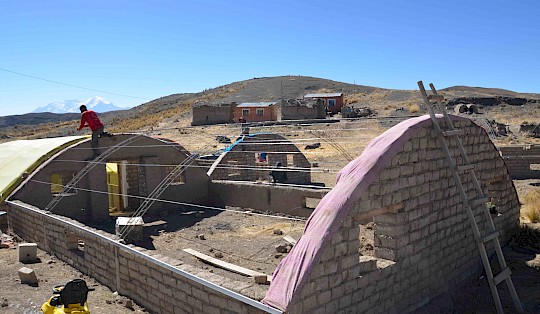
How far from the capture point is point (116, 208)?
1592cm

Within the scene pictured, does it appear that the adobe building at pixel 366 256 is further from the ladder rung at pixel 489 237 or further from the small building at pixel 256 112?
the small building at pixel 256 112

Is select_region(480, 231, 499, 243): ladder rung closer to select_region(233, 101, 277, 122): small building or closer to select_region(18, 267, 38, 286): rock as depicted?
select_region(18, 267, 38, 286): rock

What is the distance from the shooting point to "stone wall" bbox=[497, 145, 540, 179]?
1886cm

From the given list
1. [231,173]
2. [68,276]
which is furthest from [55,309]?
[231,173]

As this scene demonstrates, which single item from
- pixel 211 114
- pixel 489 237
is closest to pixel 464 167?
pixel 489 237

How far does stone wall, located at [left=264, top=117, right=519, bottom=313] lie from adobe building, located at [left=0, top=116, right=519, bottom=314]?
0.01m

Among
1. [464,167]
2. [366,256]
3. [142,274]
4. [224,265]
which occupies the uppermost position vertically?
[464,167]

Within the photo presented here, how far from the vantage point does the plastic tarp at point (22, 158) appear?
523 inches

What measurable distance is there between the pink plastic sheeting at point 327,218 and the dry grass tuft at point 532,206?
6976 millimetres

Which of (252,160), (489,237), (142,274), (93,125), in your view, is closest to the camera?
(489,237)

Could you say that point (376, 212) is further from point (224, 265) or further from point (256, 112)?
point (256, 112)

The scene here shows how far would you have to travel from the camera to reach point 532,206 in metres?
12.4

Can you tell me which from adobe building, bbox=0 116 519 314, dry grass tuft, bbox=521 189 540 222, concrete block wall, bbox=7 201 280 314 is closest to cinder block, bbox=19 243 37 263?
concrete block wall, bbox=7 201 280 314

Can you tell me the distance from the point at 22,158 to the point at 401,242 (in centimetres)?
1184
